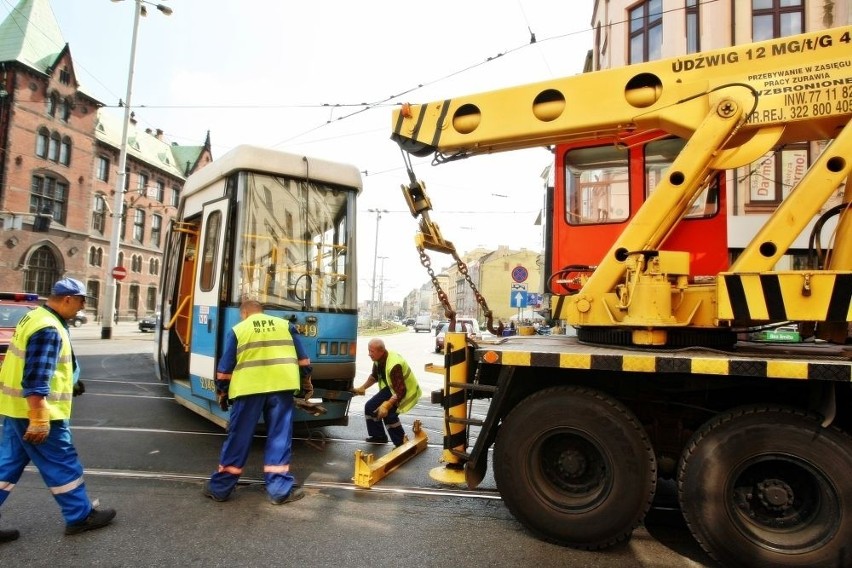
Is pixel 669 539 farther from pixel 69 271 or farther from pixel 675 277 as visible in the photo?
pixel 69 271

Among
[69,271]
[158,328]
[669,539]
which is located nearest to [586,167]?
[669,539]

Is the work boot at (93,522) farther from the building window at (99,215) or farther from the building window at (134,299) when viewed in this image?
the building window at (134,299)

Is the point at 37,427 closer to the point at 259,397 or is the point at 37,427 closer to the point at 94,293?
the point at 259,397

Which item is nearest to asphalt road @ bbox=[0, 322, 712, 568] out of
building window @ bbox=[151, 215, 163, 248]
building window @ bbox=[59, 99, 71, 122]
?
building window @ bbox=[59, 99, 71, 122]

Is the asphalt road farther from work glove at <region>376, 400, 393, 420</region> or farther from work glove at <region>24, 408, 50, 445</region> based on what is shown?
work glove at <region>24, 408, 50, 445</region>

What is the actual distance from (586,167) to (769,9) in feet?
50.8

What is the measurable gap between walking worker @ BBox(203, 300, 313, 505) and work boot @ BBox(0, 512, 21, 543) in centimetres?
125

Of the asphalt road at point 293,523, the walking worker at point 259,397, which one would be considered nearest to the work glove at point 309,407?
the asphalt road at point 293,523

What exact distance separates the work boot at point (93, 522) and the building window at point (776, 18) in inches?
742

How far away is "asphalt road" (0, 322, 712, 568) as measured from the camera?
3354 mm

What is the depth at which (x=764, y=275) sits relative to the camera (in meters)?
3.51

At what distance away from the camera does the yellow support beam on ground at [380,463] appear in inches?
185

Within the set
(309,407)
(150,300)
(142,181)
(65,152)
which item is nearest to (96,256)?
(65,152)

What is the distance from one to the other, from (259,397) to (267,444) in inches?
15.4
